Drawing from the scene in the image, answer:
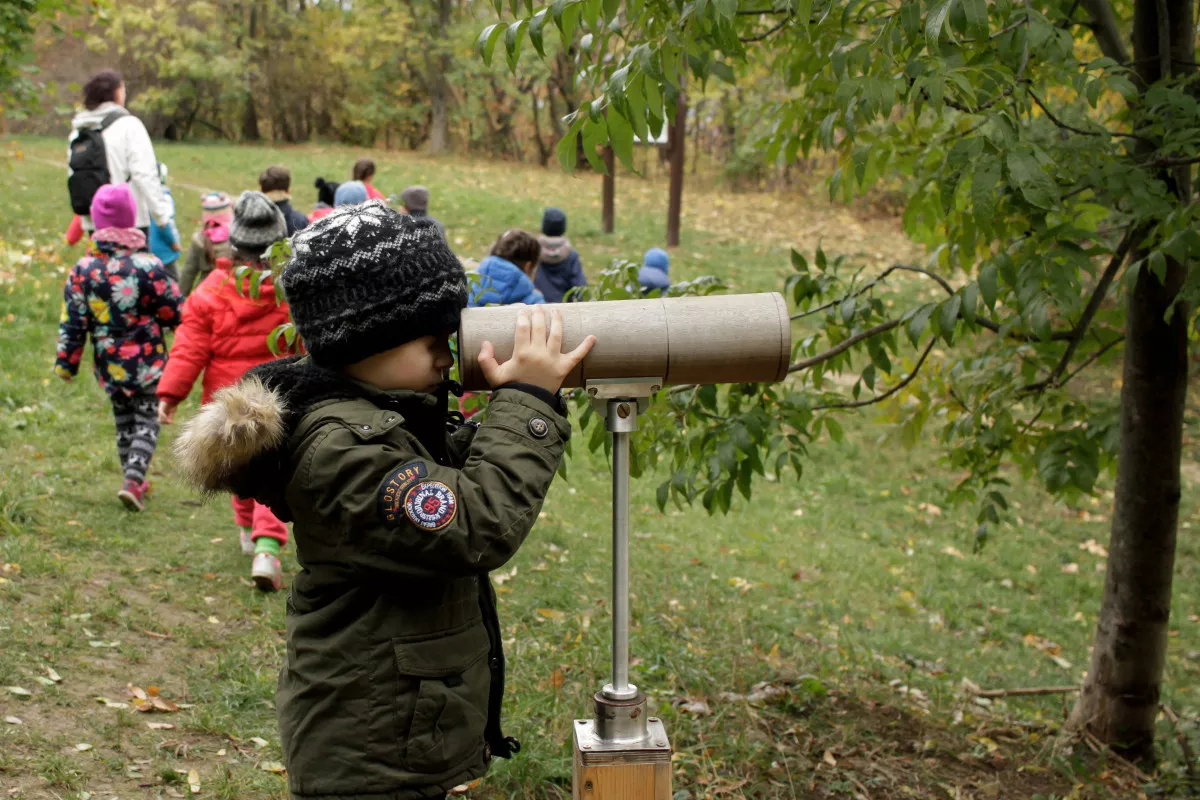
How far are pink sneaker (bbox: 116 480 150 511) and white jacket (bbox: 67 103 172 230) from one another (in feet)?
9.47

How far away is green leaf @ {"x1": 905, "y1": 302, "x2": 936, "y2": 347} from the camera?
10.5 ft

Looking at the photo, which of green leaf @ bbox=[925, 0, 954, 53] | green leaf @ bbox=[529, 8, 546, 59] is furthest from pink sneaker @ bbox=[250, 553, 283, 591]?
green leaf @ bbox=[925, 0, 954, 53]

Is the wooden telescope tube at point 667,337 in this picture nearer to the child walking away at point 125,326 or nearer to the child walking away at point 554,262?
the child walking away at point 125,326

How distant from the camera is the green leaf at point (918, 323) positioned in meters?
3.21

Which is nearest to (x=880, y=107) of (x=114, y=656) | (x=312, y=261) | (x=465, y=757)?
(x=312, y=261)

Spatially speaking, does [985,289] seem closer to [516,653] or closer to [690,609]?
[516,653]

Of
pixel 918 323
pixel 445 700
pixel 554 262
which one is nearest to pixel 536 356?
pixel 445 700

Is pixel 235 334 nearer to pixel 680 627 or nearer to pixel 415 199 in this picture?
pixel 680 627

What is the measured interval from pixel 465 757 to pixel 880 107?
176 cm

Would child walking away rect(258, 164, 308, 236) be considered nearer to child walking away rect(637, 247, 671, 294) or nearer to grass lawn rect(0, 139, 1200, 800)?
grass lawn rect(0, 139, 1200, 800)

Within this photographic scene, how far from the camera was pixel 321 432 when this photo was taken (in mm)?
2102

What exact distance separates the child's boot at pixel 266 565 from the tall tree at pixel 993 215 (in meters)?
2.21

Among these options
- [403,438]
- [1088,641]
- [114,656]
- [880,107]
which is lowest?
[1088,641]

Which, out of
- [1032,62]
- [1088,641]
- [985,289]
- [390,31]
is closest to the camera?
[985,289]
